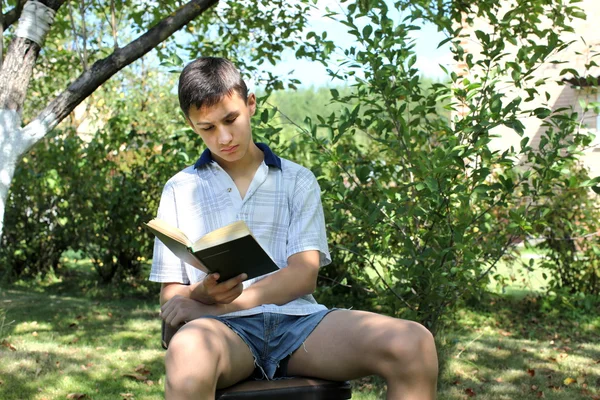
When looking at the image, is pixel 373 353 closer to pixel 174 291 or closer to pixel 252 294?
pixel 252 294

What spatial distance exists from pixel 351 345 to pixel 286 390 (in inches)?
9.1

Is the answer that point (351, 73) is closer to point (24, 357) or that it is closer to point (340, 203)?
point (340, 203)

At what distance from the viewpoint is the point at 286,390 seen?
6.73ft

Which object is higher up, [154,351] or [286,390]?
[286,390]

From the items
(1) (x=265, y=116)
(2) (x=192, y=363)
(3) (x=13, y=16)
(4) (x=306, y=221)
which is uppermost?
(3) (x=13, y=16)

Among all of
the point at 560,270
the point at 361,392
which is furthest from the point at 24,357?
the point at 560,270

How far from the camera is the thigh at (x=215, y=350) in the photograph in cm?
187

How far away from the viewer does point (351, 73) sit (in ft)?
12.4

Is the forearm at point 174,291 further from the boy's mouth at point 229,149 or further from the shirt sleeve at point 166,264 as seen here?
the boy's mouth at point 229,149

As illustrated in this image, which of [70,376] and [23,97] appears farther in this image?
[70,376]

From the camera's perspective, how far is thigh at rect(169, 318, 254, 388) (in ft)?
6.13

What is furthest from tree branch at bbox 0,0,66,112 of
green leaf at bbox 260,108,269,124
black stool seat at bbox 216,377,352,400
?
black stool seat at bbox 216,377,352,400

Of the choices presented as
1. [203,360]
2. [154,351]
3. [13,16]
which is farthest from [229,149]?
[13,16]

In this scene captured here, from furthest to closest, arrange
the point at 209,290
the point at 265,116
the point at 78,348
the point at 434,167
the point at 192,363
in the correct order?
the point at 78,348, the point at 265,116, the point at 434,167, the point at 209,290, the point at 192,363
